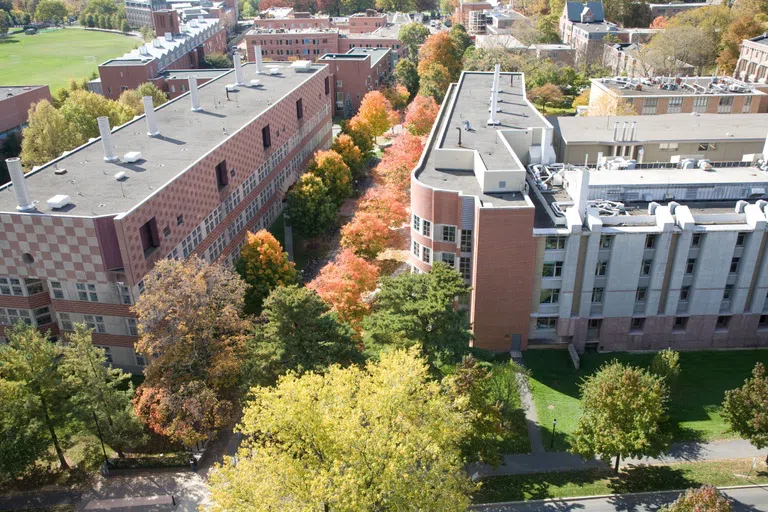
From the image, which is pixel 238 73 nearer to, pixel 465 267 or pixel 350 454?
pixel 465 267

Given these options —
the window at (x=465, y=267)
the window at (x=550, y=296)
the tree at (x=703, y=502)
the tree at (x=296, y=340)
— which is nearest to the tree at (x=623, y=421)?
the tree at (x=703, y=502)

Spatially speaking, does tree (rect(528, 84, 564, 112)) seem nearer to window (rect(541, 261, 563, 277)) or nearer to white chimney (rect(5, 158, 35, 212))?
window (rect(541, 261, 563, 277))

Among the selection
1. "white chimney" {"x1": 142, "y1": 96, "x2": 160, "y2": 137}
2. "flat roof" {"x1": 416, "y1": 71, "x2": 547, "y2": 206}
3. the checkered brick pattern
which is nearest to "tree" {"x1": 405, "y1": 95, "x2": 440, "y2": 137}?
"flat roof" {"x1": 416, "y1": 71, "x2": 547, "y2": 206}

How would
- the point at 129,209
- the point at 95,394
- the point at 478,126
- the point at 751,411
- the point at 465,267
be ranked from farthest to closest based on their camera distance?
the point at 478,126 → the point at 465,267 → the point at 129,209 → the point at 95,394 → the point at 751,411

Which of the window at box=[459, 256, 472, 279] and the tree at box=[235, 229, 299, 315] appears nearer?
the window at box=[459, 256, 472, 279]

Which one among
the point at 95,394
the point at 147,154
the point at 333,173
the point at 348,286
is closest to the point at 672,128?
the point at 333,173

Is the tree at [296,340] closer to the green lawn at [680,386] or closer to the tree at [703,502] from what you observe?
the green lawn at [680,386]
